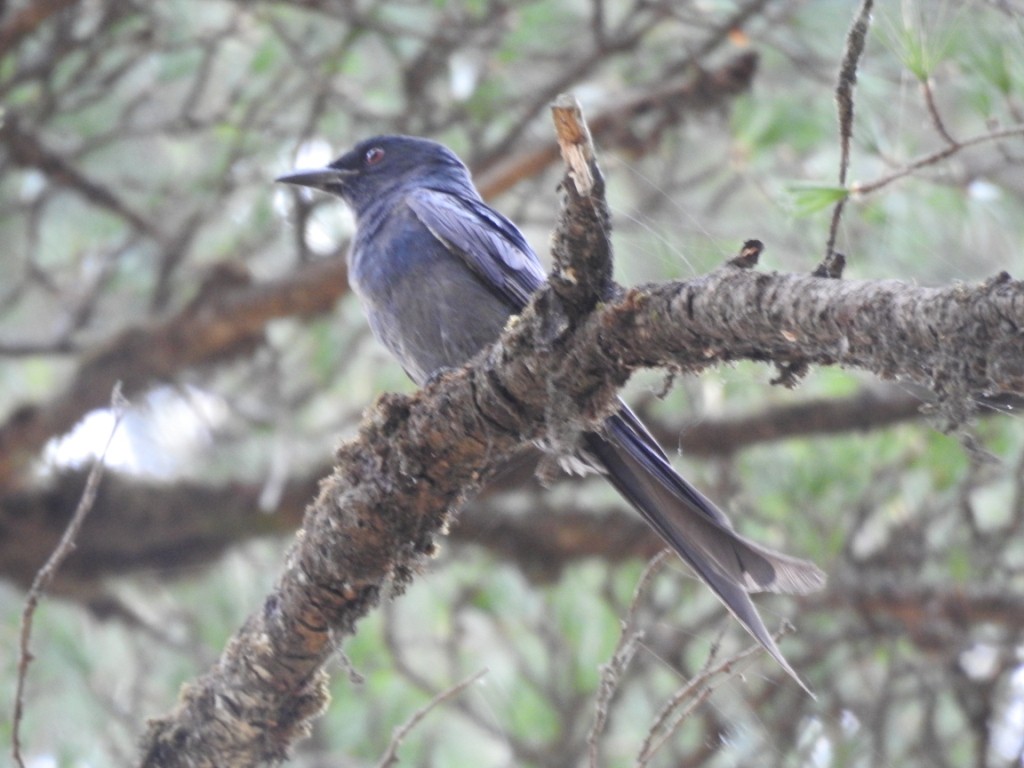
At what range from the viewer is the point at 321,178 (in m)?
4.63

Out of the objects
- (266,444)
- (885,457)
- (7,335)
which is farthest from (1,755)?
(885,457)

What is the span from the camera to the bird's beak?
15.2 feet

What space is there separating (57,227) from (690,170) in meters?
2.98

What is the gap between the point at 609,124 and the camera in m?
4.91

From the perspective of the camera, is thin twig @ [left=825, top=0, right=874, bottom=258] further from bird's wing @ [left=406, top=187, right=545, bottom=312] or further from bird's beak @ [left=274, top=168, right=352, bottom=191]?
bird's beak @ [left=274, top=168, right=352, bottom=191]

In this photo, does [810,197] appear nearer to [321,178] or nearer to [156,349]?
[321,178]

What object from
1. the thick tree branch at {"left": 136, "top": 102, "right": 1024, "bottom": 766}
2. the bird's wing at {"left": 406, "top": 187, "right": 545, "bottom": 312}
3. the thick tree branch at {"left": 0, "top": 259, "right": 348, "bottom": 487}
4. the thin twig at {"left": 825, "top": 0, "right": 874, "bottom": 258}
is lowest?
the thick tree branch at {"left": 136, "top": 102, "right": 1024, "bottom": 766}

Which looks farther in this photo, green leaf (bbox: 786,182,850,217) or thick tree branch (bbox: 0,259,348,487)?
thick tree branch (bbox: 0,259,348,487)

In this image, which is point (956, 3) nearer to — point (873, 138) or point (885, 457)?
point (873, 138)

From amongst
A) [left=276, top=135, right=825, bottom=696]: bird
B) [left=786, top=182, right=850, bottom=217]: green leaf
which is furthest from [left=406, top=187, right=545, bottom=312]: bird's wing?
[left=786, top=182, right=850, bottom=217]: green leaf

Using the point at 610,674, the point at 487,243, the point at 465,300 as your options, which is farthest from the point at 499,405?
the point at 487,243

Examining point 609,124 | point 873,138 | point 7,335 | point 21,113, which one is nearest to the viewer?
point 873,138

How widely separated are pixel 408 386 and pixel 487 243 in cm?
205

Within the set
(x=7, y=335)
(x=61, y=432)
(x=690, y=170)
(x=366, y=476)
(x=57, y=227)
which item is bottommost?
(x=366, y=476)
